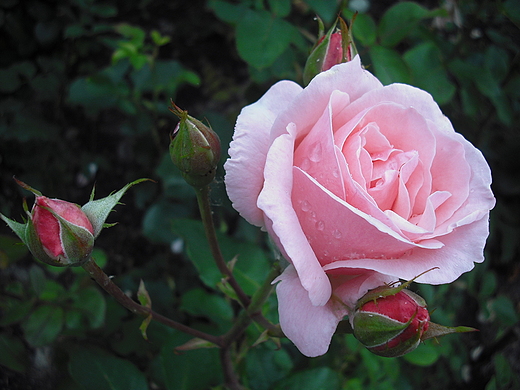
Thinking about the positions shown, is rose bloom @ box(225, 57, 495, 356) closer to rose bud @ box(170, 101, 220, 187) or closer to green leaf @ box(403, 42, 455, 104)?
rose bud @ box(170, 101, 220, 187)

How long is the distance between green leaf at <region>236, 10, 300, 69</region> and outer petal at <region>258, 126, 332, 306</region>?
1.91 ft

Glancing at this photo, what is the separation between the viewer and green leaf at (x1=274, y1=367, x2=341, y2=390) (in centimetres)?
98

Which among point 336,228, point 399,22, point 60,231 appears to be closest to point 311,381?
point 336,228

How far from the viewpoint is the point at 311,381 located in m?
0.98

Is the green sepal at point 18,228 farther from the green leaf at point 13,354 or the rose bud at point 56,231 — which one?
the green leaf at point 13,354

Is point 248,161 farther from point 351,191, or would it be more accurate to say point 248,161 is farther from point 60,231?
point 60,231

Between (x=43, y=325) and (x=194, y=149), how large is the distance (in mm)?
717

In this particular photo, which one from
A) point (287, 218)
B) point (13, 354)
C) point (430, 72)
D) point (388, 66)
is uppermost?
point (287, 218)

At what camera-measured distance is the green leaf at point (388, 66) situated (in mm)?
1137

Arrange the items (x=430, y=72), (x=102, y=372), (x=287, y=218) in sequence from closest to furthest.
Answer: (x=287, y=218) < (x=102, y=372) < (x=430, y=72)

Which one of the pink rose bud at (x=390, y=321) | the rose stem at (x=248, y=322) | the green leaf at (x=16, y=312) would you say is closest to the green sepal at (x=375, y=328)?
the pink rose bud at (x=390, y=321)

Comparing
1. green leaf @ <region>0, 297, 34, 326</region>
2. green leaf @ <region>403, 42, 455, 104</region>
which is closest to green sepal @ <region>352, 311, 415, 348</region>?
green leaf @ <region>0, 297, 34, 326</region>

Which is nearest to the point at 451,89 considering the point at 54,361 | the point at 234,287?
the point at 234,287

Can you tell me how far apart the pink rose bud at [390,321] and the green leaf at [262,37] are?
0.71 m
